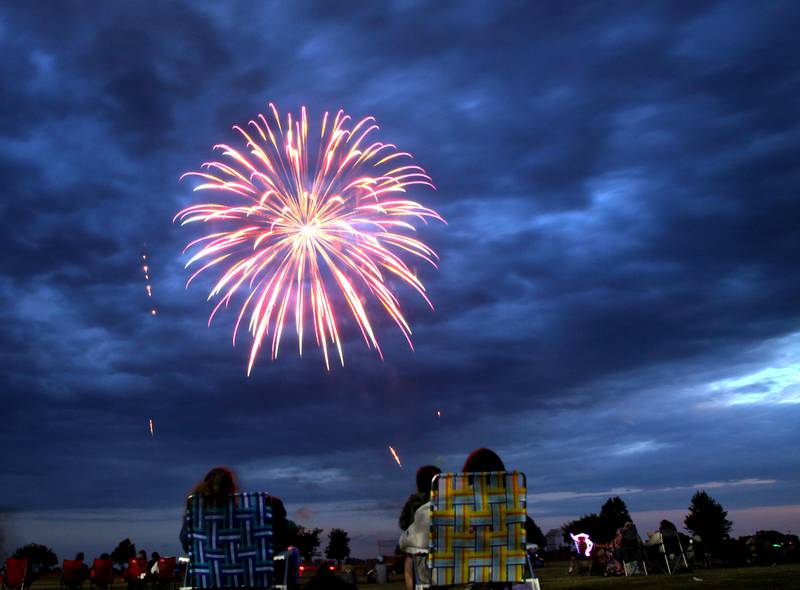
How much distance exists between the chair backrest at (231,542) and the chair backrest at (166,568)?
16.2m

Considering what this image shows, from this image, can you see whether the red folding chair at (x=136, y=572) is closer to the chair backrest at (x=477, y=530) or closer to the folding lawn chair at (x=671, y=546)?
the folding lawn chair at (x=671, y=546)

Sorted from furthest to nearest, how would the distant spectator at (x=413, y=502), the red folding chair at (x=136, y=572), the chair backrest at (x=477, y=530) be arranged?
the red folding chair at (x=136, y=572)
the distant spectator at (x=413, y=502)
the chair backrest at (x=477, y=530)

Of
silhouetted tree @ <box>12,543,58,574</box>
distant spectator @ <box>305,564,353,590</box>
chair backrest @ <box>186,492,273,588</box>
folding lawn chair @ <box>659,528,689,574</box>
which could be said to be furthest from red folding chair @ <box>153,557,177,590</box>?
silhouetted tree @ <box>12,543,58,574</box>

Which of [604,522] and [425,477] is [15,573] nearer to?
[425,477]

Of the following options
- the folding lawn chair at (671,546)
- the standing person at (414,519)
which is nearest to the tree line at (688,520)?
the folding lawn chair at (671,546)

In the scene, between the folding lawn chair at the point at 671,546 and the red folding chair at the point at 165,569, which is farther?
the folding lawn chair at the point at 671,546

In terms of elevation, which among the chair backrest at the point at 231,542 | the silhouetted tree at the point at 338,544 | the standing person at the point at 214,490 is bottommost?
the chair backrest at the point at 231,542

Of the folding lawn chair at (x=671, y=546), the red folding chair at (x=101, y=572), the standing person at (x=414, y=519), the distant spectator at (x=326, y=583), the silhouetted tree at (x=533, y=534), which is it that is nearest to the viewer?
the distant spectator at (x=326, y=583)

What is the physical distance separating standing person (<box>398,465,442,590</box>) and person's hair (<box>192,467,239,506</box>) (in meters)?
2.00

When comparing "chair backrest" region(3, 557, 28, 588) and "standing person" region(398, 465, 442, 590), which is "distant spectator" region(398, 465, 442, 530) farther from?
"chair backrest" region(3, 557, 28, 588)

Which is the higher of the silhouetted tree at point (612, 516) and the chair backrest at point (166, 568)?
the silhouetted tree at point (612, 516)

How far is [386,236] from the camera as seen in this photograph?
26234 mm

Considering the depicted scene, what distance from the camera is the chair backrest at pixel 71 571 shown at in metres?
21.2

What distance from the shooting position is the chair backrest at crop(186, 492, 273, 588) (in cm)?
800
